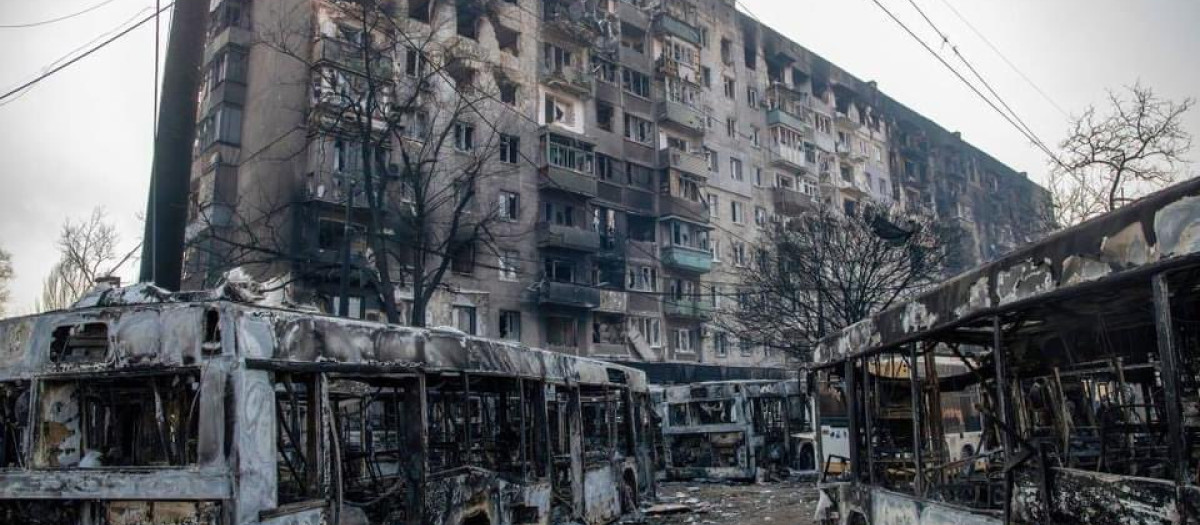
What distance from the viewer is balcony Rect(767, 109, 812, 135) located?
163 feet

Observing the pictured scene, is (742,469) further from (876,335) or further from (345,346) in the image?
(345,346)

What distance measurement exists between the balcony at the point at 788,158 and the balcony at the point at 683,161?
776 cm

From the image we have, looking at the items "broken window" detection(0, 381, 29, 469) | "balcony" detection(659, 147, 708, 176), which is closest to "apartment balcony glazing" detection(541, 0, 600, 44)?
"balcony" detection(659, 147, 708, 176)

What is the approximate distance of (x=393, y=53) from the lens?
3036 centimetres

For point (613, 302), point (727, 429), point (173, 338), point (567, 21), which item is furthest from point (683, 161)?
point (173, 338)

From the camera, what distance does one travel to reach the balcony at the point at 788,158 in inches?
1943

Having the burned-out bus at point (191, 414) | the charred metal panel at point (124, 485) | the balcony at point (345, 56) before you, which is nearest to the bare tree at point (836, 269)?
the balcony at point (345, 56)

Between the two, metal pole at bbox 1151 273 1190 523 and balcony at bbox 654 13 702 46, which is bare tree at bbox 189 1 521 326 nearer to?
balcony at bbox 654 13 702 46

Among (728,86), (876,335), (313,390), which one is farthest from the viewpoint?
(728,86)

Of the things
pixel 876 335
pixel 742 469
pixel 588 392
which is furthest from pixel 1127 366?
pixel 742 469

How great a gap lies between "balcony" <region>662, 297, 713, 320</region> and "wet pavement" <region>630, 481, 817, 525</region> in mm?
18394

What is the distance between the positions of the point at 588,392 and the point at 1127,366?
7758 millimetres

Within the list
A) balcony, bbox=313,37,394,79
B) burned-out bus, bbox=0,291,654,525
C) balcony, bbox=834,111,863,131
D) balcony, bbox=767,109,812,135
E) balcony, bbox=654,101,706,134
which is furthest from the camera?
balcony, bbox=834,111,863,131

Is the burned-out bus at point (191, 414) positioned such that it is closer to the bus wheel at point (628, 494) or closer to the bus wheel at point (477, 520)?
the bus wheel at point (477, 520)
